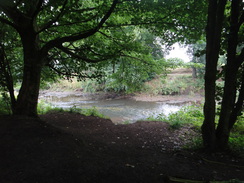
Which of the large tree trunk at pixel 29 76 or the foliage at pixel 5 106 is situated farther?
the foliage at pixel 5 106

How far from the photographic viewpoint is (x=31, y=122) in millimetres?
4477

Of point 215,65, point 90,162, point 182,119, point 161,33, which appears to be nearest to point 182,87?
point 182,119

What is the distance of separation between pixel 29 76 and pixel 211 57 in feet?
16.5

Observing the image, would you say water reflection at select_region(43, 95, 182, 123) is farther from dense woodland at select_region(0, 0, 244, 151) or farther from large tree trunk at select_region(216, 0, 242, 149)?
large tree trunk at select_region(216, 0, 242, 149)

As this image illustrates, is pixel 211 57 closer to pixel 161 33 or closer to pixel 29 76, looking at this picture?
pixel 161 33

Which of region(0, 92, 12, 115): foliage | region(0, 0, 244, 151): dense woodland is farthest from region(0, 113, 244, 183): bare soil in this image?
region(0, 92, 12, 115): foliage

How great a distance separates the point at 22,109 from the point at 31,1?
10.0 feet

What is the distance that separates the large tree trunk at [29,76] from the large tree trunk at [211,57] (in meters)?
4.69

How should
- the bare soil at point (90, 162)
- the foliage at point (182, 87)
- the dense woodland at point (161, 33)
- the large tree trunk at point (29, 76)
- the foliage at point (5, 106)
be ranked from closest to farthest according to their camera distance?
the bare soil at point (90, 162) → the dense woodland at point (161, 33) → the large tree trunk at point (29, 76) → the foliage at point (5, 106) → the foliage at point (182, 87)

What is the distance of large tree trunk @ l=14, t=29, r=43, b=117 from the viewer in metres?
5.00

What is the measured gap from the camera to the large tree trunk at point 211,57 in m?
3.90

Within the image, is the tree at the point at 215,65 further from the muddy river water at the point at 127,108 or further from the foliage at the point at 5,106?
the muddy river water at the point at 127,108

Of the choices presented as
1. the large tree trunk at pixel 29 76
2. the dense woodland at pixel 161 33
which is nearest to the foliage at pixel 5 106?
the dense woodland at pixel 161 33

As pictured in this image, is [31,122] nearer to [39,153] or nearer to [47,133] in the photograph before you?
[47,133]
